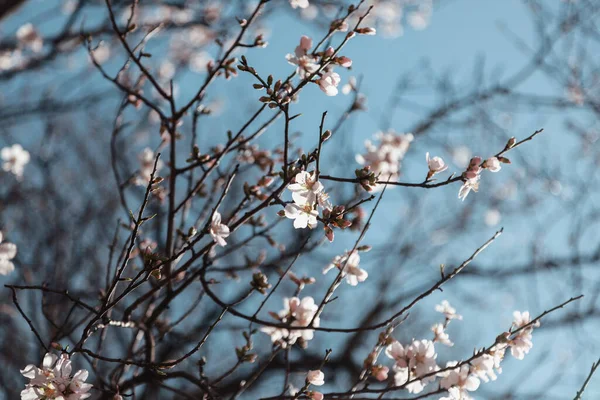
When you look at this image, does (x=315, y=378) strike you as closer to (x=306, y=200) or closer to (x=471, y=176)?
(x=306, y=200)

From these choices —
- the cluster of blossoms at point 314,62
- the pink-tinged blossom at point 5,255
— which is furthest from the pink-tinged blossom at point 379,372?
the pink-tinged blossom at point 5,255

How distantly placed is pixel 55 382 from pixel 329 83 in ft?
4.28

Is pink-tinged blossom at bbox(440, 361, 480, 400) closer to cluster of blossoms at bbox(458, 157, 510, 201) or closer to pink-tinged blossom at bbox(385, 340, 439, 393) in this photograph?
pink-tinged blossom at bbox(385, 340, 439, 393)

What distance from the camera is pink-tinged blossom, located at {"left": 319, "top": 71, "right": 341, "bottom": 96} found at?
72.2 inches

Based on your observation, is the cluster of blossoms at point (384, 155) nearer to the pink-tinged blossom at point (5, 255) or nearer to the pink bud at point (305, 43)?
the pink bud at point (305, 43)

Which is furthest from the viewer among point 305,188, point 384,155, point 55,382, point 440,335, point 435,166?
point 384,155

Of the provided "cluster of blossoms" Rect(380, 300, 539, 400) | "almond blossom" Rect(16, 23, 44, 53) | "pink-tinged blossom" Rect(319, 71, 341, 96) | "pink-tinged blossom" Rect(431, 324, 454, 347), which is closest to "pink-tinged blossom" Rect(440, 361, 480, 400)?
"cluster of blossoms" Rect(380, 300, 539, 400)

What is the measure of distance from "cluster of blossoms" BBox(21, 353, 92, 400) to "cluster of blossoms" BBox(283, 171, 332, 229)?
79 centimetres

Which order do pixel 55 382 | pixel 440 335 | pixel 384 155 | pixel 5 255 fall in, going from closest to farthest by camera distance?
1. pixel 55 382
2. pixel 440 335
3. pixel 5 255
4. pixel 384 155

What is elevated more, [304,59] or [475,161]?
[304,59]

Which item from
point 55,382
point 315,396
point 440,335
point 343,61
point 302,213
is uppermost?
point 343,61

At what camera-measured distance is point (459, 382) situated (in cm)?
190

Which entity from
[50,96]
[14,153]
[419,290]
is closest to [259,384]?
[419,290]

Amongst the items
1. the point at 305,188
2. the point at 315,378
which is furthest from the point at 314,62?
the point at 315,378
